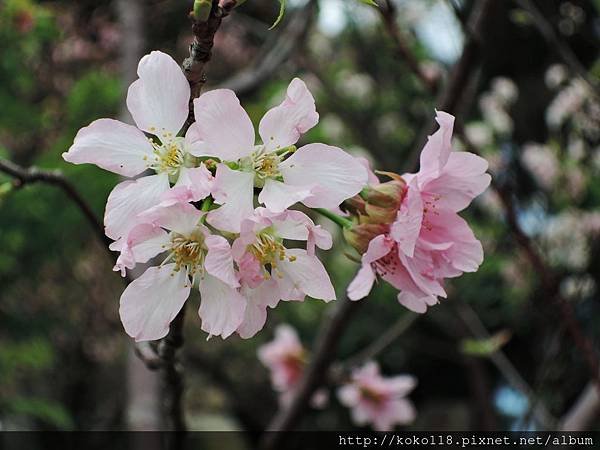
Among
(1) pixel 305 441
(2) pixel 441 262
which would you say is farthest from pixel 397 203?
(1) pixel 305 441

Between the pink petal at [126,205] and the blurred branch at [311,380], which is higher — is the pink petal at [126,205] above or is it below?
above

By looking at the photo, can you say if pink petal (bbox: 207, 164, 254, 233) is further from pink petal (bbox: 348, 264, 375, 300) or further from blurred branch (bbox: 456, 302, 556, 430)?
blurred branch (bbox: 456, 302, 556, 430)

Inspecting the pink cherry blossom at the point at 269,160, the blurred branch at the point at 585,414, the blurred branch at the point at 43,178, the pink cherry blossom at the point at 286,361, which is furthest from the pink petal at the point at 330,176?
the pink cherry blossom at the point at 286,361

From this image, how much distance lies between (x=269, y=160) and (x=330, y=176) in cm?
5

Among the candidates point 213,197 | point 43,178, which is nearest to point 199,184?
point 213,197

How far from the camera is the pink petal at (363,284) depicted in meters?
0.47

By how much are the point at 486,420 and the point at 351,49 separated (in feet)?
6.60

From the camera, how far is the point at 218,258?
403 mm

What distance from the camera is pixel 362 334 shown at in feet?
7.72

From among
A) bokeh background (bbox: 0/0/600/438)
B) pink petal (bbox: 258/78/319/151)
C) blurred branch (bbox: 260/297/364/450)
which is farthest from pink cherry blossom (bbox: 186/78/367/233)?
blurred branch (bbox: 260/297/364/450)

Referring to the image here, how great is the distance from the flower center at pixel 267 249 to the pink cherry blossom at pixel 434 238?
0.06 metres

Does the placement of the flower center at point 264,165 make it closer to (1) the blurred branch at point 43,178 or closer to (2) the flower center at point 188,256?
(2) the flower center at point 188,256

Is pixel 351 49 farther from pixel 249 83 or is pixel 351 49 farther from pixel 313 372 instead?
pixel 313 372

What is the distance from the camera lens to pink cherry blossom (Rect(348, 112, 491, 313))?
1.49 ft
